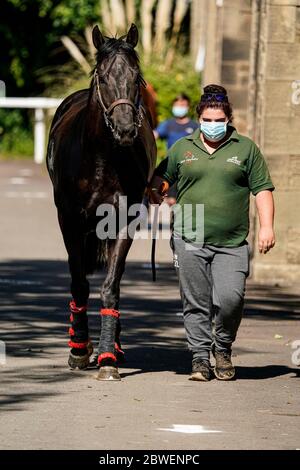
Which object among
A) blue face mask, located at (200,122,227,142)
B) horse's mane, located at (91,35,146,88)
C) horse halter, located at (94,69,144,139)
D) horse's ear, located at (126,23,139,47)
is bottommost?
blue face mask, located at (200,122,227,142)

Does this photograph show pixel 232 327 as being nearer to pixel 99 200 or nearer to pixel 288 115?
pixel 99 200

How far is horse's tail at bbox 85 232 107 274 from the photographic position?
34.8 feet

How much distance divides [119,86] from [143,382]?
6.25ft

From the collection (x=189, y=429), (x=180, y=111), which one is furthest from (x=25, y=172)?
(x=189, y=429)

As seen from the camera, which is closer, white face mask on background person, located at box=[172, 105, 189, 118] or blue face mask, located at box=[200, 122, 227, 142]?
blue face mask, located at box=[200, 122, 227, 142]

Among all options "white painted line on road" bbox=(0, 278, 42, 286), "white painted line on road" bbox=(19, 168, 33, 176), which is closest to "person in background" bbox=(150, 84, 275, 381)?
"white painted line on road" bbox=(0, 278, 42, 286)

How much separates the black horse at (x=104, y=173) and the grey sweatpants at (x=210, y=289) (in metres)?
0.49

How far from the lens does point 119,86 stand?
9.73 metres

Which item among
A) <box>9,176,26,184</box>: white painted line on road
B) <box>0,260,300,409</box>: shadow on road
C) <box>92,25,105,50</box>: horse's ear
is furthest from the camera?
<box>9,176,26,184</box>: white painted line on road

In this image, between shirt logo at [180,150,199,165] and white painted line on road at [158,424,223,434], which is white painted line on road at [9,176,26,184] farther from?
white painted line on road at [158,424,223,434]

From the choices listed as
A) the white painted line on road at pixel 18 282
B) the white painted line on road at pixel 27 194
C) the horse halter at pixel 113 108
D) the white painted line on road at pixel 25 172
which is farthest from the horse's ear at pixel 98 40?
the white painted line on road at pixel 25 172

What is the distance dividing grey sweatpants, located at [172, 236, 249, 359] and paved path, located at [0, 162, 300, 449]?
0.31 metres

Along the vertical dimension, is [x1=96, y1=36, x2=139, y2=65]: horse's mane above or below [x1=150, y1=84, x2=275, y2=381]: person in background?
above
